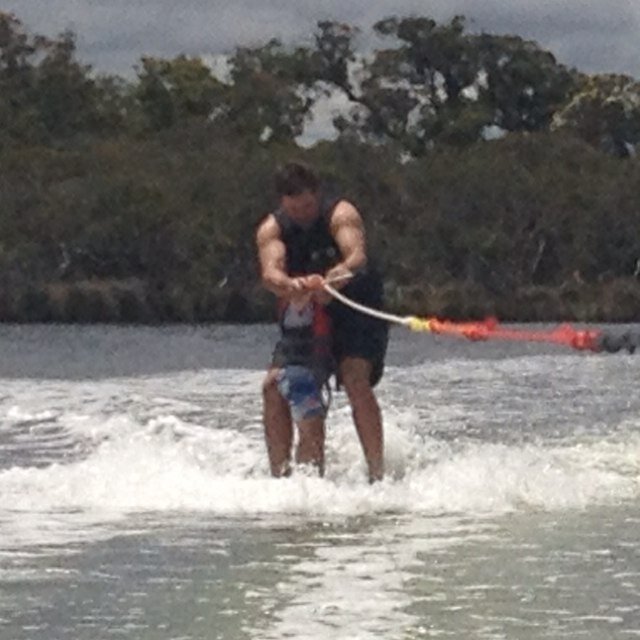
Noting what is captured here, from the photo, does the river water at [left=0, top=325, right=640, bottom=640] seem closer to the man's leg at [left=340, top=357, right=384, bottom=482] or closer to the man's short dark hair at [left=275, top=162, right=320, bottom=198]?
the man's leg at [left=340, top=357, right=384, bottom=482]

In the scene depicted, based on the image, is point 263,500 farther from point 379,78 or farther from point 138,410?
point 379,78

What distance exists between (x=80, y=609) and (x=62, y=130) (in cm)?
7417

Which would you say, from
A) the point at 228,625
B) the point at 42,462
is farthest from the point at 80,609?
the point at 42,462

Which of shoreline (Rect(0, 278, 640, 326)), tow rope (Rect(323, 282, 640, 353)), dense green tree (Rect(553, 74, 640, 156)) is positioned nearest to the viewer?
tow rope (Rect(323, 282, 640, 353))

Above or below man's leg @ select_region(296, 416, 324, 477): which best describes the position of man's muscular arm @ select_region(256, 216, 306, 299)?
above

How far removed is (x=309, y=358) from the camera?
9.47 m

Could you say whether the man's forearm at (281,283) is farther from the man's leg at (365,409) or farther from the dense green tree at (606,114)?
the dense green tree at (606,114)

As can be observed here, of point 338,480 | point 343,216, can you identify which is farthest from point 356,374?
point 343,216

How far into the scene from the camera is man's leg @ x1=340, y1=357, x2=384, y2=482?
9.52m

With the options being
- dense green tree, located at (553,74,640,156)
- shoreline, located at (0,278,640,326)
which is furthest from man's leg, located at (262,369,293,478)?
dense green tree, located at (553,74,640,156)

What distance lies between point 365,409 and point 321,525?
1.11 m

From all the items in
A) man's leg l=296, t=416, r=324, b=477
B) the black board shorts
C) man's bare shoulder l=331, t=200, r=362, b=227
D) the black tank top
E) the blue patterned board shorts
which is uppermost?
man's bare shoulder l=331, t=200, r=362, b=227

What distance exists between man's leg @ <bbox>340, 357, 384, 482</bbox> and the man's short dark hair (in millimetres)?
764

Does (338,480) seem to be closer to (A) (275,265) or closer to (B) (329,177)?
(A) (275,265)
